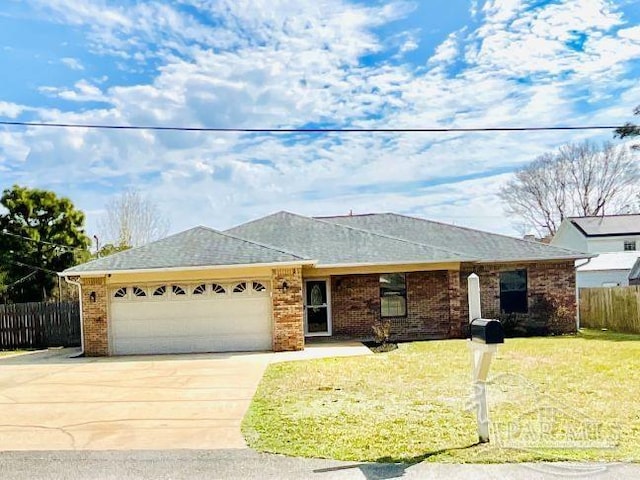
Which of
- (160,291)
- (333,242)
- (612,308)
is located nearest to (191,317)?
(160,291)

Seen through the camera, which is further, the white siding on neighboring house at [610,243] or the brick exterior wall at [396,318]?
the white siding on neighboring house at [610,243]

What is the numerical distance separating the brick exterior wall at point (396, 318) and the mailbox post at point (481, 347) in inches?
459

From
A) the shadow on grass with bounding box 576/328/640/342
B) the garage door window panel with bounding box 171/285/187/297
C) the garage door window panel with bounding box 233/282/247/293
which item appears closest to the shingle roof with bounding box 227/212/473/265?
the garage door window panel with bounding box 233/282/247/293

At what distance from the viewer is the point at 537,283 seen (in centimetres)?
1864

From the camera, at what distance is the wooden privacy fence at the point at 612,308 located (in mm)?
19000

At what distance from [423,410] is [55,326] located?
14.9 metres

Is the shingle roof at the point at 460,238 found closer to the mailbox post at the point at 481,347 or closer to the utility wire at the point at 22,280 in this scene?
the mailbox post at the point at 481,347

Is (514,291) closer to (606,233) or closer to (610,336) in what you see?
(610,336)

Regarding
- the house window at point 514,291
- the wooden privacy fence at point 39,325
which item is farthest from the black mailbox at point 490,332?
the wooden privacy fence at point 39,325

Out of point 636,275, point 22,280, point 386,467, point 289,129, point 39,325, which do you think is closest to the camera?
point 386,467

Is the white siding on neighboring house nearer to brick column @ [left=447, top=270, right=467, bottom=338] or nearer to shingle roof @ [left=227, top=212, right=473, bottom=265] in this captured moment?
shingle roof @ [left=227, top=212, right=473, bottom=265]

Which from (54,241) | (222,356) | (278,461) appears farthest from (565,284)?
(54,241)

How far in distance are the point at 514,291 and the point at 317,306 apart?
6537mm

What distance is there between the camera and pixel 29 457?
236 inches
